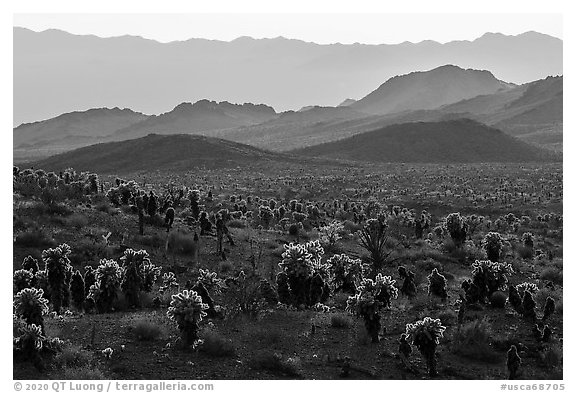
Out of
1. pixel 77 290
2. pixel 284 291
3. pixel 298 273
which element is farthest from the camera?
pixel 284 291

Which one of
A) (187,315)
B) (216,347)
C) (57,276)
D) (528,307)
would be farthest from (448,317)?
(57,276)

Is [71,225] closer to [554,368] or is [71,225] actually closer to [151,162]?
[554,368]

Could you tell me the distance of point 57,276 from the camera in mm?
16609

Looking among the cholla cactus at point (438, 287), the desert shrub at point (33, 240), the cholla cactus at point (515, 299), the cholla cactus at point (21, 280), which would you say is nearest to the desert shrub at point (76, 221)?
the desert shrub at point (33, 240)

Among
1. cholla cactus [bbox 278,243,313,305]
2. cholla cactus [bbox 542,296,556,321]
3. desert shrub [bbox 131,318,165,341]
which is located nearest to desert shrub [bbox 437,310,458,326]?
cholla cactus [bbox 542,296,556,321]

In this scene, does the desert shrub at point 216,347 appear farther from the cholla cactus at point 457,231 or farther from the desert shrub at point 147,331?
the cholla cactus at point 457,231

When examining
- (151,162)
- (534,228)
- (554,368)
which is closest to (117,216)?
(554,368)

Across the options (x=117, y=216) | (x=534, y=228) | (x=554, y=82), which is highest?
(x=554, y=82)

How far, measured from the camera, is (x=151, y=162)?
97.0m

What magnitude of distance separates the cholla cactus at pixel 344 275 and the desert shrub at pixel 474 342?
4.97 meters

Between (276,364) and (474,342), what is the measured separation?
16.4 feet

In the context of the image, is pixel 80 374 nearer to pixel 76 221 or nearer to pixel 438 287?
pixel 438 287
